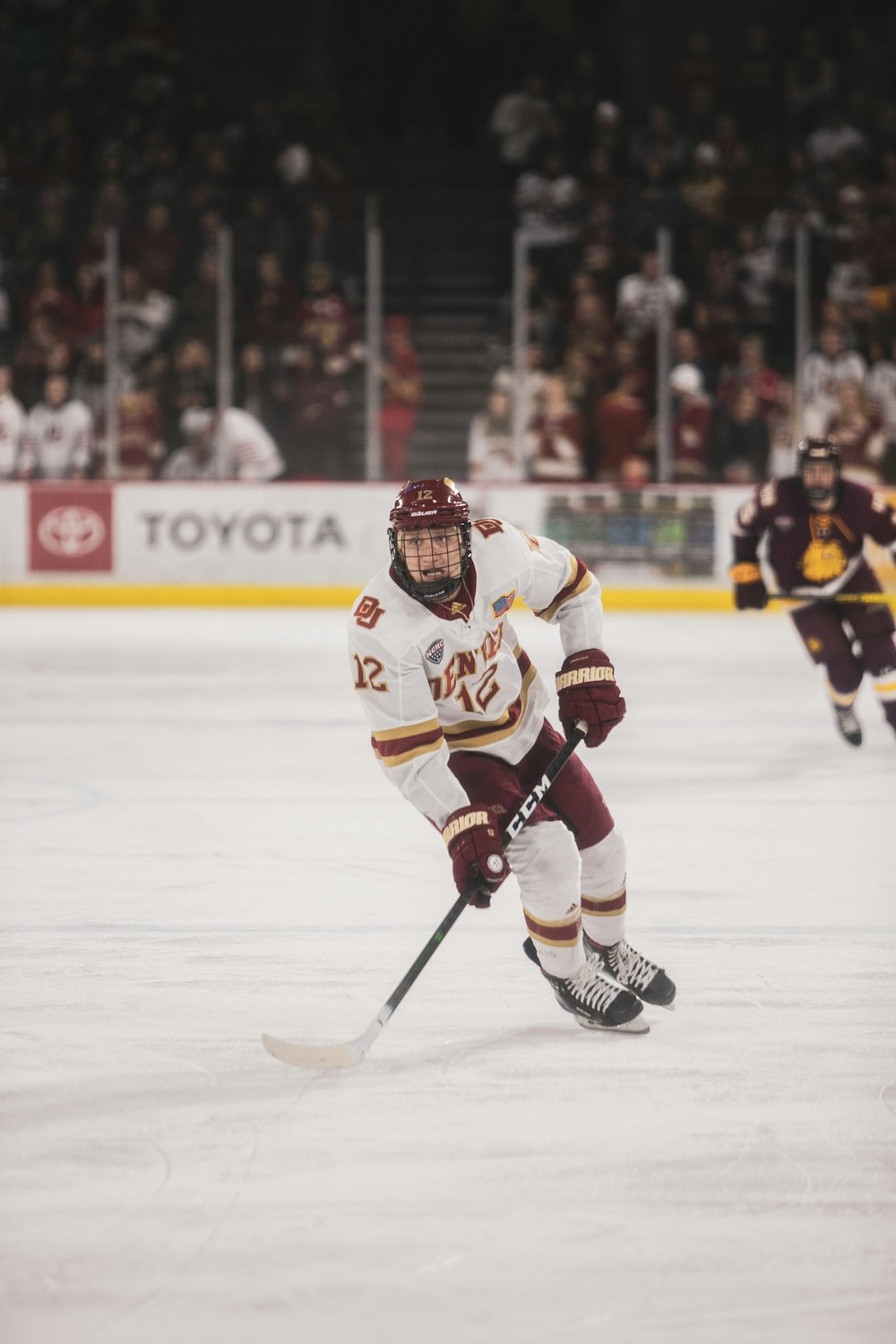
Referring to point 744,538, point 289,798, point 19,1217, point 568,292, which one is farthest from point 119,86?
point 19,1217

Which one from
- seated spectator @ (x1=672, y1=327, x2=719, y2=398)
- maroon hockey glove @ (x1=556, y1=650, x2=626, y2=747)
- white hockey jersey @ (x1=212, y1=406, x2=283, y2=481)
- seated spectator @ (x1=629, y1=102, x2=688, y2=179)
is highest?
seated spectator @ (x1=629, y1=102, x2=688, y2=179)

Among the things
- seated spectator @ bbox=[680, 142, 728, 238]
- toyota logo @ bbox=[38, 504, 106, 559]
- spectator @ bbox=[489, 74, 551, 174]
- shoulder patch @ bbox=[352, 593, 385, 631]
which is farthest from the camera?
spectator @ bbox=[489, 74, 551, 174]

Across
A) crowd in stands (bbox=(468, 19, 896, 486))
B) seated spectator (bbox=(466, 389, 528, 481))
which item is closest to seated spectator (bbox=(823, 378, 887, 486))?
crowd in stands (bbox=(468, 19, 896, 486))

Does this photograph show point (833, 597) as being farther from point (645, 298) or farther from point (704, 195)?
point (704, 195)

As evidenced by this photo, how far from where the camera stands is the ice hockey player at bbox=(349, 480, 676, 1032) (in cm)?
318

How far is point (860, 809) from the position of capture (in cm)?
574

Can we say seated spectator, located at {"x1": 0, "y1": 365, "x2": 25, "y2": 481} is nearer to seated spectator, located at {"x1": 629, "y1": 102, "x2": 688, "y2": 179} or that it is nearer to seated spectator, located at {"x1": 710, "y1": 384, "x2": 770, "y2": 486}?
seated spectator, located at {"x1": 710, "y1": 384, "x2": 770, "y2": 486}

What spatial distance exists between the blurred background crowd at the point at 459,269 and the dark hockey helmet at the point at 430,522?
8.62 metres

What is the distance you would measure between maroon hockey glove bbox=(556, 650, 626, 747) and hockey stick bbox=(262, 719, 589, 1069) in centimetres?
7

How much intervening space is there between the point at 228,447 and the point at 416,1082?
9.15 meters

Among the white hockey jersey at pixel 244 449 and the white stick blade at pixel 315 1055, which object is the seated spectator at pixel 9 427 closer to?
the white hockey jersey at pixel 244 449

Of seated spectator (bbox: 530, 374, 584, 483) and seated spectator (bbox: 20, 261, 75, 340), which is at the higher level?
seated spectator (bbox: 20, 261, 75, 340)

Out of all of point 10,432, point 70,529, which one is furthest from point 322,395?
point 10,432

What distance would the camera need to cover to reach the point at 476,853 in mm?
3100
